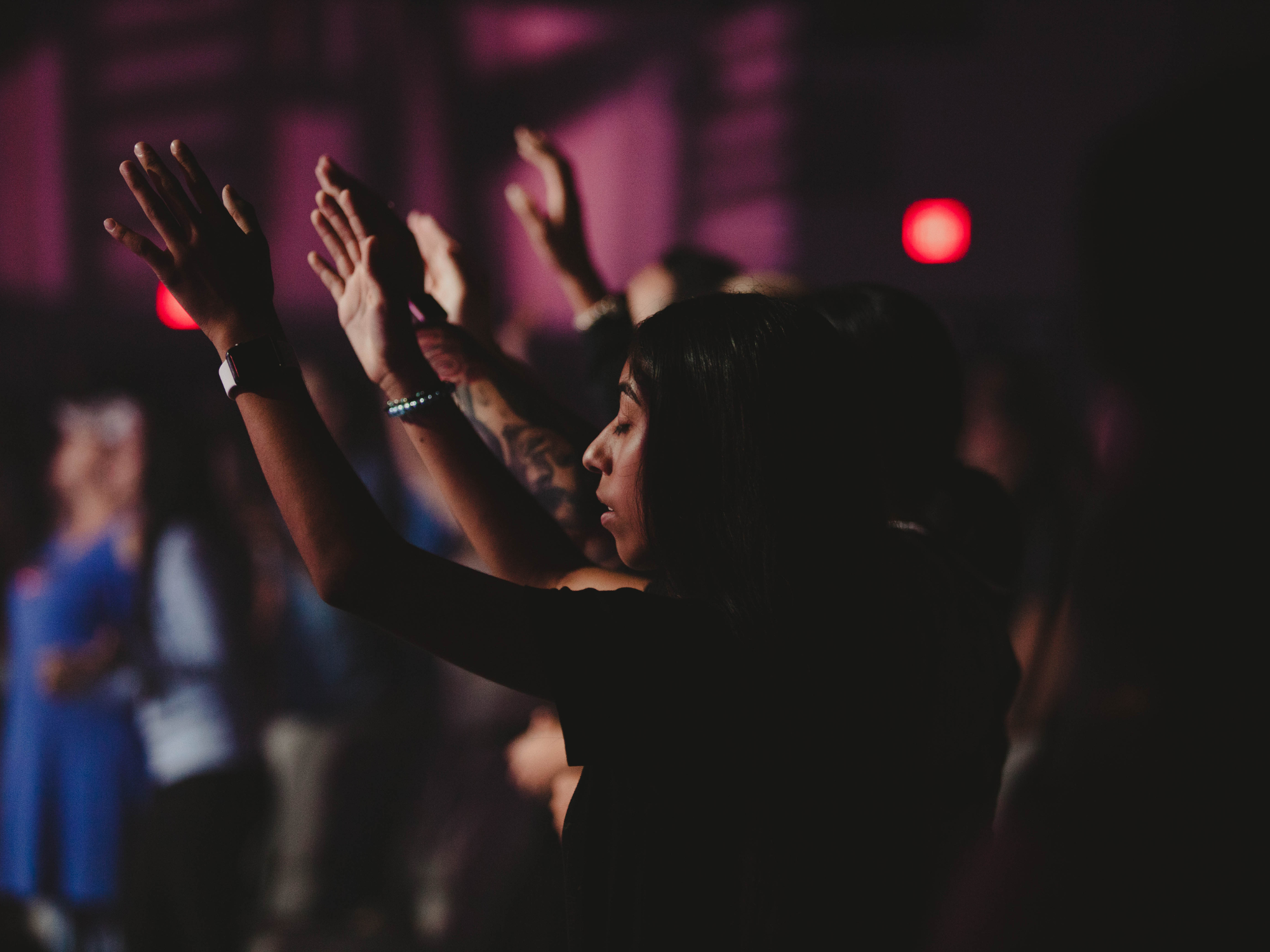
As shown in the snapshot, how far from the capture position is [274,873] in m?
4.23

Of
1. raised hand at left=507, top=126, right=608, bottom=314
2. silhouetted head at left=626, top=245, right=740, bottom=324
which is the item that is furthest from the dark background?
raised hand at left=507, top=126, right=608, bottom=314

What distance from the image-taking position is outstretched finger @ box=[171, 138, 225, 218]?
0.96 m

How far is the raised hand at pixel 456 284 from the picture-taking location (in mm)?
1474

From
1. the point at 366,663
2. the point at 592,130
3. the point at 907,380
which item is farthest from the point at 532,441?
the point at 592,130

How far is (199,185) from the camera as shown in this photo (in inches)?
37.7

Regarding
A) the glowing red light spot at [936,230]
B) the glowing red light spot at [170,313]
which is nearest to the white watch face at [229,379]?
the glowing red light spot at [170,313]

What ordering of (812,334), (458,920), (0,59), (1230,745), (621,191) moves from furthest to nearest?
1. (621,191)
2. (0,59)
3. (458,920)
4. (812,334)
5. (1230,745)

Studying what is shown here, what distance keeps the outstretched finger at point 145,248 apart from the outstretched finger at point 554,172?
794 mm

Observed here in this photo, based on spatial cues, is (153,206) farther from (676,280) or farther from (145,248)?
(676,280)

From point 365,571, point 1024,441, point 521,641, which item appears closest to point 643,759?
point 521,641

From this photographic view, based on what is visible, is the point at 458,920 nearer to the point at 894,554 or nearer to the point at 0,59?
the point at 894,554

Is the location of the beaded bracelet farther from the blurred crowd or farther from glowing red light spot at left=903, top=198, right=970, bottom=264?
glowing red light spot at left=903, top=198, right=970, bottom=264

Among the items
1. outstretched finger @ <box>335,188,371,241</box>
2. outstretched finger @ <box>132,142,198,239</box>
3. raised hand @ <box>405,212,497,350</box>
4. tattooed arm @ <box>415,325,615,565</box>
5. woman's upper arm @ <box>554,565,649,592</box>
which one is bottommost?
woman's upper arm @ <box>554,565,649,592</box>

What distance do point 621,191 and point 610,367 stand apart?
435cm
